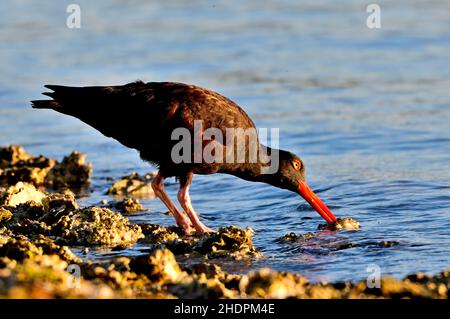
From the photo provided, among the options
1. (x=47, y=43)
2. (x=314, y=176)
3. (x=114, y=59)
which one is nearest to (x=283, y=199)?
(x=314, y=176)

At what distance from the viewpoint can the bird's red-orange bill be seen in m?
7.70

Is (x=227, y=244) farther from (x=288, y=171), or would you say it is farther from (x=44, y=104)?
(x=44, y=104)

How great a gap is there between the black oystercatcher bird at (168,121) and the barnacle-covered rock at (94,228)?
0.83 meters

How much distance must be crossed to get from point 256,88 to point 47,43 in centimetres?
498

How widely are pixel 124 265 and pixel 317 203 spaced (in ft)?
10.2

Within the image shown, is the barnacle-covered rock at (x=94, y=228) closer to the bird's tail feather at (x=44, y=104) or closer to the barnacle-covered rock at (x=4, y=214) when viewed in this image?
the barnacle-covered rock at (x=4, y=214)

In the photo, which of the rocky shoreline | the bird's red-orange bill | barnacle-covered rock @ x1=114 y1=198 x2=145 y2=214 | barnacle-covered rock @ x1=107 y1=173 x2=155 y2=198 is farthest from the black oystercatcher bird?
barnacle-covered rock @ x1=107 y1=173 x2=155 y2=198

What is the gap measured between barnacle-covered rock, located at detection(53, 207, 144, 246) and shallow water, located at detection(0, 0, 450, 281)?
207mm

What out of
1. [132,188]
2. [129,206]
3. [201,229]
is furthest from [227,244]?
[132,188]

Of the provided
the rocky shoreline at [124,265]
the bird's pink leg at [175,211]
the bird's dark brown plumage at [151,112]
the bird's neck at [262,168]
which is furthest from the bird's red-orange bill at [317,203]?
the bird's pink leg at [175,211]

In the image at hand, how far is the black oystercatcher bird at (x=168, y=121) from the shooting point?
7.54 meters

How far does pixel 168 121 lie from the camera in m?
7.55

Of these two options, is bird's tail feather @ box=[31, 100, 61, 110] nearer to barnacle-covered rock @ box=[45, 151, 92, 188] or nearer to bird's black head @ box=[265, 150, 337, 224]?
barnacle-covered rock @ box=[45, 151, 92, 188]
